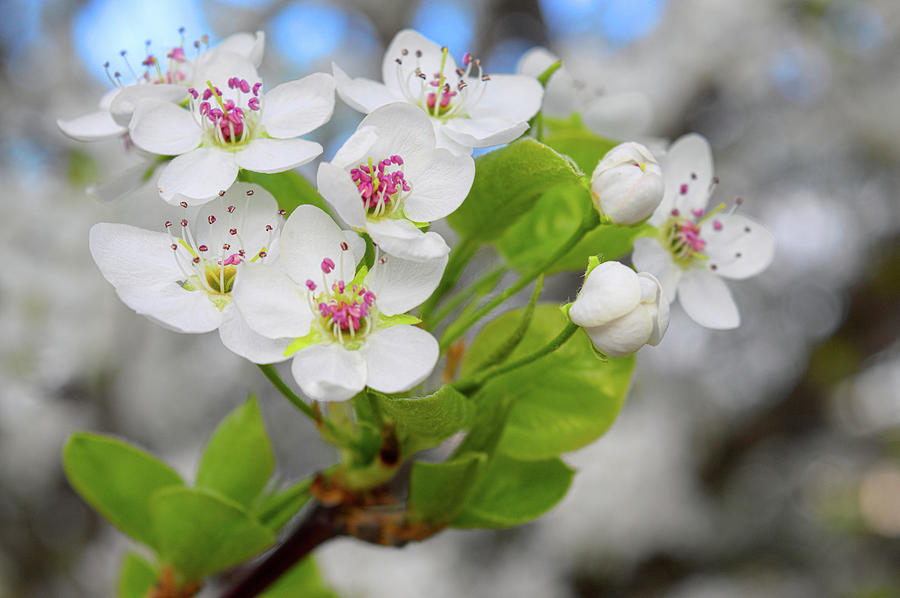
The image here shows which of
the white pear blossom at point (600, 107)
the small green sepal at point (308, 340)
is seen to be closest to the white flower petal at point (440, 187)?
the small green sepal at point (308, 340)

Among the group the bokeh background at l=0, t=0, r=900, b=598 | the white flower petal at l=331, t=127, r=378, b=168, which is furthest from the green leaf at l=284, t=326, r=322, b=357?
the bokeh background at l=0, t=0, r=900, b=598

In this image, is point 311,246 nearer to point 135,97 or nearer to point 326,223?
point 326,223

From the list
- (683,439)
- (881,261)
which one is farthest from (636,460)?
(881,261)

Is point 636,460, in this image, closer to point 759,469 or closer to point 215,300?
point 759,469

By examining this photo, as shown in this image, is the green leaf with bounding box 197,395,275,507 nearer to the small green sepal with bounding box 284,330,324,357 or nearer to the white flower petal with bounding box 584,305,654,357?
the small green sepal with bounding box 284,330,324,357

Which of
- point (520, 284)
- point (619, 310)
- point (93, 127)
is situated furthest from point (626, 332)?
point (93, 127)
